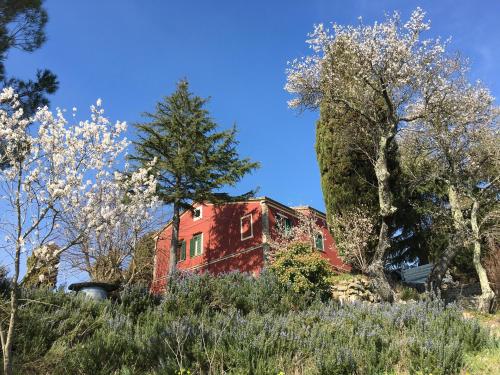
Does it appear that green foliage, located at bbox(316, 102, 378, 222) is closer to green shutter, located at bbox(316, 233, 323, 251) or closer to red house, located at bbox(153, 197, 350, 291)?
red house, located at bbox(153, 197, 350, 291)

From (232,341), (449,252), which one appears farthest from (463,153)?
(232,341)

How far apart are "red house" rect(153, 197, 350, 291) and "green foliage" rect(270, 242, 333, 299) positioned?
10.8 meters

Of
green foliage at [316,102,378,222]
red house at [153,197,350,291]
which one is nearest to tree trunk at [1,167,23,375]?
green foliage at [316,102,378,222]

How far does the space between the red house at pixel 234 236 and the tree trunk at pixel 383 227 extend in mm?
10501

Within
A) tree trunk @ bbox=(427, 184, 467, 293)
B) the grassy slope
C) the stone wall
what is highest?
tree trunk @ bbox=(427, 184, 467, 293)

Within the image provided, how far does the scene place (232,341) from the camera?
6242 millimetres

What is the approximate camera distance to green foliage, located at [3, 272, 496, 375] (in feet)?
18.6

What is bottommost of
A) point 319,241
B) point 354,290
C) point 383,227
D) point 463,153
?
point 354,290

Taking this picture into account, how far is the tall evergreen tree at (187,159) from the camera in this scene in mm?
23156

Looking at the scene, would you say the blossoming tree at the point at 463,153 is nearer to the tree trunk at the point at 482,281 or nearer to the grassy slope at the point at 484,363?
the tree trunk at the point at 482,281

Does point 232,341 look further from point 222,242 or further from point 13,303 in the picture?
point 222,242

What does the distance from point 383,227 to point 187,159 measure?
39.3 feet

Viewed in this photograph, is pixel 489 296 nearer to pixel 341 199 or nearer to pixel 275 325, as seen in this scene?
pixel 341 199

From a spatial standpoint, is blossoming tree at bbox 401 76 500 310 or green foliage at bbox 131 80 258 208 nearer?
blossoming tree at bbox 401 76 500 310
